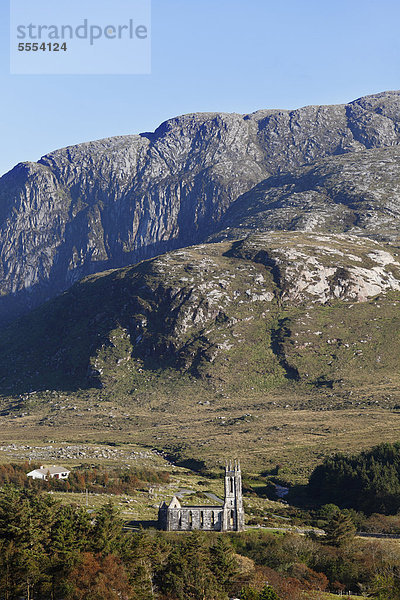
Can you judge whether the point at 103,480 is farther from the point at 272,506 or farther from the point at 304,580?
the point at 304,580

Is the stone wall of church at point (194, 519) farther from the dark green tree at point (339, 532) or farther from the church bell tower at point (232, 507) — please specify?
the dark green tree at point (339, 532)

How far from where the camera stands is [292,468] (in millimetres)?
129750

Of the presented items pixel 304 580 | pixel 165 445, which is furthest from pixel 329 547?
pixel 165 445

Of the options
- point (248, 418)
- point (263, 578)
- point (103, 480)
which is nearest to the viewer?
point (263, 578)

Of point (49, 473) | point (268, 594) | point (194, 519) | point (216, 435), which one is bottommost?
point (216, 435)

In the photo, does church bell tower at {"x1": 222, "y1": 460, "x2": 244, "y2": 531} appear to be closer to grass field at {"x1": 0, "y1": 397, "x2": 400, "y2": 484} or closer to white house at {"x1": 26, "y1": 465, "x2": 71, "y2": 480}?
white house at {"x1": 26, "y1": 465, "x2": 71, "y2": 480}

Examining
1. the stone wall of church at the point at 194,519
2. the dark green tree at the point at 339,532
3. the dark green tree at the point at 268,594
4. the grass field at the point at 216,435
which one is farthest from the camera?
the grass field at the point at 216,435

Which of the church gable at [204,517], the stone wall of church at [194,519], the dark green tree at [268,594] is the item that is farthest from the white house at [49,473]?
the dark green tree at [268,594]

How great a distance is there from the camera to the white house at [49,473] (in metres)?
108

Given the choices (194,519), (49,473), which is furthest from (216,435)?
(194,519)

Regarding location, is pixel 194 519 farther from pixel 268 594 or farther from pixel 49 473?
pixel 49 473

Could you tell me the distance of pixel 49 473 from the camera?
359 ft

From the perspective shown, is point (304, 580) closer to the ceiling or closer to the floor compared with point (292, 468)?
closer to the ceiling

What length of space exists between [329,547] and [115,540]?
22447 millimetres
